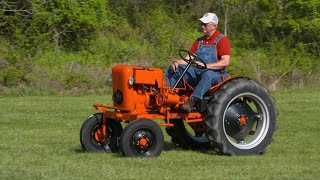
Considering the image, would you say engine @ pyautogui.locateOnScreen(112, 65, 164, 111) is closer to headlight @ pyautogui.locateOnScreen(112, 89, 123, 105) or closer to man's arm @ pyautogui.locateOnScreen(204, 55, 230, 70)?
headlight @ pyautogui.locateOnScreen(112, 89, 123, 105)

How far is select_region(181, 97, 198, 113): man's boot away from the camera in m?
9.35

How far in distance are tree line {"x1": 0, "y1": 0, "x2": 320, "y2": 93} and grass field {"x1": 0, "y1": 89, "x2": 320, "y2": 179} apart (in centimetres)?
485

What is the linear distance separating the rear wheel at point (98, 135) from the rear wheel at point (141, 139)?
723mm

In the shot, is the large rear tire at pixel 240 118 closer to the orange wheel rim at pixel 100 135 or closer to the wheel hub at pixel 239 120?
the wheel hub at pixel 239 120

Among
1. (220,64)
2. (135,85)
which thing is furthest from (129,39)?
(135,85)

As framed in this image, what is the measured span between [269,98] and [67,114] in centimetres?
536

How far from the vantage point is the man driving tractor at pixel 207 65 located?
9.41 m

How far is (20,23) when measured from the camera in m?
21.2

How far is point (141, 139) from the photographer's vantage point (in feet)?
29.1

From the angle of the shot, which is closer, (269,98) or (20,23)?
(269,98)

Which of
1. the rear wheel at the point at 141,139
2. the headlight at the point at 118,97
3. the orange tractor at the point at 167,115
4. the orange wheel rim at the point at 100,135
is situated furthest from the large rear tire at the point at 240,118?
the orange wheel rim at the point at 100,135

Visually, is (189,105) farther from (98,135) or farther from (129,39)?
(129,39)

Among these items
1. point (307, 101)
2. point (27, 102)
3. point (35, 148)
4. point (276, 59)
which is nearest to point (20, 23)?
point (27, 102)

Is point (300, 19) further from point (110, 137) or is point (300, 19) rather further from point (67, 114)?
point (110, 137)
